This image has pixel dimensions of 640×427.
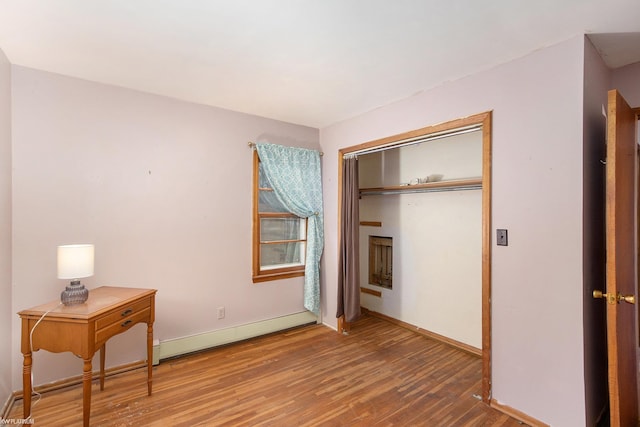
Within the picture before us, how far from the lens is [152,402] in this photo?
218 centimetres

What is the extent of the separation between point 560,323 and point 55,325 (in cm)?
301

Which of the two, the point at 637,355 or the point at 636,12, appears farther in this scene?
the point at 637,355

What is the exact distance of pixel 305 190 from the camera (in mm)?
3596

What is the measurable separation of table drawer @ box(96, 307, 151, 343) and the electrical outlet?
8.56 ft

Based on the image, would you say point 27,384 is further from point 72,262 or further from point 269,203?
point 269,203

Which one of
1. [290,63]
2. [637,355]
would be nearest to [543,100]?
[290,63]

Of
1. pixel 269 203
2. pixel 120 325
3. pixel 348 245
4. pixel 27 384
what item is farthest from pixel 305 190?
pixel 27 384

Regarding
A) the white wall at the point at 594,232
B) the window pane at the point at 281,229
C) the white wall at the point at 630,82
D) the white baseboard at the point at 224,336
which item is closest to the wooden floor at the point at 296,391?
the white baseboard at the point at 224,336

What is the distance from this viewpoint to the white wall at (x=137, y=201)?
2281 millimetres

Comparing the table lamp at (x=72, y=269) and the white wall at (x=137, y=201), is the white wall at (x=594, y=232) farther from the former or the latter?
the table lamp at (x=72, y=269)

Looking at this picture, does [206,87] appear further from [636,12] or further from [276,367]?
[636,12]

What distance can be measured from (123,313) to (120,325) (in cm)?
8

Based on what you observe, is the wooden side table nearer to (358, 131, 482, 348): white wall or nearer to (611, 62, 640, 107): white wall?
(358, 131, 482, 348): white wall

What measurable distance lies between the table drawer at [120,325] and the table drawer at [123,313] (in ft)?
0.04
